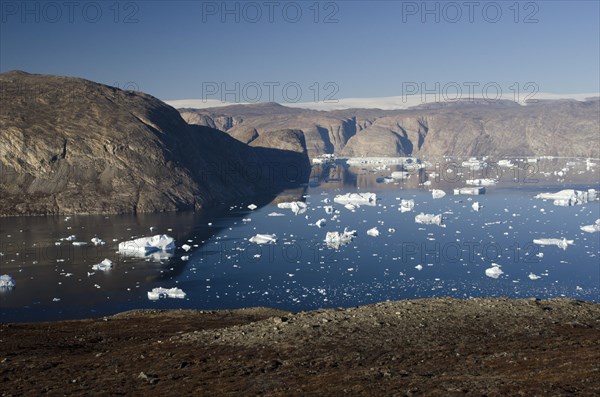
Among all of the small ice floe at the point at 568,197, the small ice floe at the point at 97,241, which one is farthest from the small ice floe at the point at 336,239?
the small ice floe at the point at 568,197

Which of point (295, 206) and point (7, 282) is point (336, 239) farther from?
point (7, 282)

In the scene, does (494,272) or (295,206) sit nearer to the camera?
(494,272)

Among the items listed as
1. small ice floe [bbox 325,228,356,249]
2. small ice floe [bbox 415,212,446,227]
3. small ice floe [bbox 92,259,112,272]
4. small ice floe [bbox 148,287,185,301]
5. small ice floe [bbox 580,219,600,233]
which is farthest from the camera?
small ice floe [bbox 415,212,446,227]

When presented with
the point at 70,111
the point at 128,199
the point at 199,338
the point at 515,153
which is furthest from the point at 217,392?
the point at 515,153

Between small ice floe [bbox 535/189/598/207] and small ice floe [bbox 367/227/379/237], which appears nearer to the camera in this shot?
small ice floe [bbox 367/227/379/237]

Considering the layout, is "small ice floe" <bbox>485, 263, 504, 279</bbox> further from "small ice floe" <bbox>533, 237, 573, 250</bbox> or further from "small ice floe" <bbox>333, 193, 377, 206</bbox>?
"small ice floe" <bbox>333, 193, 377, 206</bbox>

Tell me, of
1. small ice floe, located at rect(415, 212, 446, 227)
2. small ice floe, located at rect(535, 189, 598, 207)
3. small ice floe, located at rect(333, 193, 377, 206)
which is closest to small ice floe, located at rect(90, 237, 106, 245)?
small ice floe, located at rect(415, 212, 446, 227)

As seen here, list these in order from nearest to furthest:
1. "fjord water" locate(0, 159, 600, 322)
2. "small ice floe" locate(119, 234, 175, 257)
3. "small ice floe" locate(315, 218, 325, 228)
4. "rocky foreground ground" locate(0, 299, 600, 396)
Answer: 1. "rocky foreground ground" locate(0, 299, 600, 396)
2. "fjord water" locate(0, 159, 600, 322)
3. "small ice floe" locate(119, 234, 175, 257)
4. "small ice floe" locate(315, 218, 325, 228)

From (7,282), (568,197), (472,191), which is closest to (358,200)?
(472,191)
